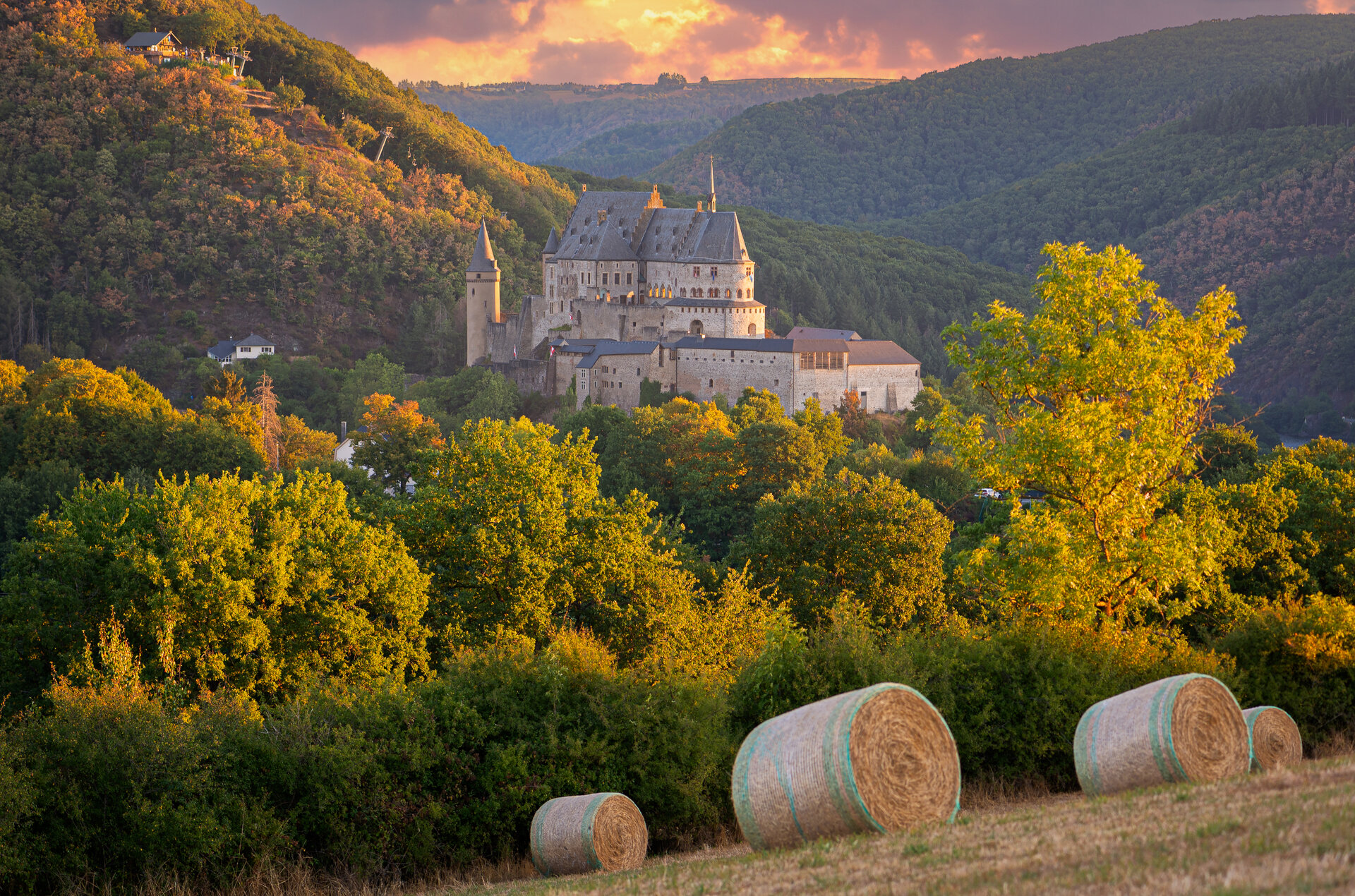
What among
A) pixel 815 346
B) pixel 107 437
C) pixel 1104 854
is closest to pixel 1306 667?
pixel 1104 854

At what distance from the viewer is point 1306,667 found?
968 inches

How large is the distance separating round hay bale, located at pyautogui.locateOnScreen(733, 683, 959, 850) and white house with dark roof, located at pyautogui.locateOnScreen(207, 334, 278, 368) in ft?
384

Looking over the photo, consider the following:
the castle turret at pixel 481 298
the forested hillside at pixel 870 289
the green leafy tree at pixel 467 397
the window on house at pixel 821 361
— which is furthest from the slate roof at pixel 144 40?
the window on house at pixel 821 361

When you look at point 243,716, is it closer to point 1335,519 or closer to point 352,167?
point 1335,519

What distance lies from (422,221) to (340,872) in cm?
14021

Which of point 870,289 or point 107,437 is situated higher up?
point 870,289

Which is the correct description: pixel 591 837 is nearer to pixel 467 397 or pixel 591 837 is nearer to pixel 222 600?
pixel 222 600

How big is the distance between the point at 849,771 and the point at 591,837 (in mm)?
5749

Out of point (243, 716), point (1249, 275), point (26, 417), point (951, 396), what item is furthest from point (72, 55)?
point (243, 716)

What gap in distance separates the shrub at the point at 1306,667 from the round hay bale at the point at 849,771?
10.8 meters

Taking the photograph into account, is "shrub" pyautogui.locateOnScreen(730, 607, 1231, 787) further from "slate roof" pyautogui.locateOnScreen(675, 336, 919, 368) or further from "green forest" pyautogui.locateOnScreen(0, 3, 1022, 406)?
"green forest" pyautogui.locateOnScreen(0, 3, 1022, 406)

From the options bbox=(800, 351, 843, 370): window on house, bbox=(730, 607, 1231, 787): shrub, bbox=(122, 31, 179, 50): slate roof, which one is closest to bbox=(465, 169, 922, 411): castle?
bbox=(800, 351, 843, 370): window on house

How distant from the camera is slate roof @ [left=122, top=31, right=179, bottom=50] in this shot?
556 ft

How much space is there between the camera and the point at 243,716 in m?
23.2
